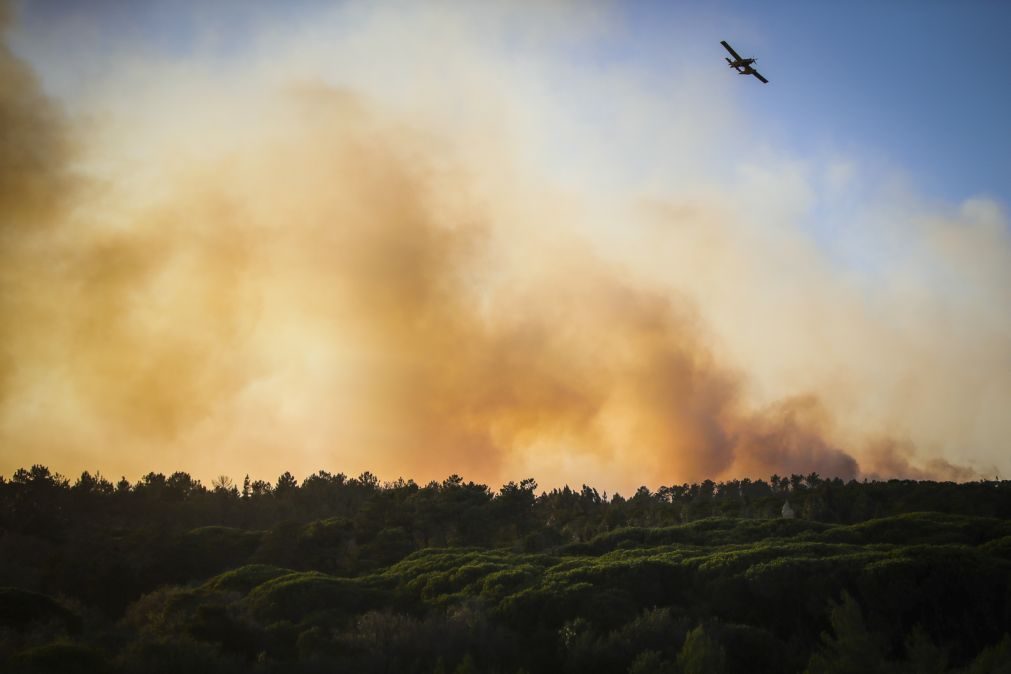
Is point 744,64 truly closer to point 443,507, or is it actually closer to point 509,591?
point 509,591

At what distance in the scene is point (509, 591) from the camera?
41.9 metres

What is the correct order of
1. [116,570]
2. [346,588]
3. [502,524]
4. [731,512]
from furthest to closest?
1. [731,512]
2. [502,524]
3. [116,570]
4. [346,588]

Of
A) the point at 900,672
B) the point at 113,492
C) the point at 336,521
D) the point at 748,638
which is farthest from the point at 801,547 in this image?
the point at 113,492

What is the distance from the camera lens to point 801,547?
151 feet

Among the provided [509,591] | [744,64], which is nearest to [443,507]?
[509,591]

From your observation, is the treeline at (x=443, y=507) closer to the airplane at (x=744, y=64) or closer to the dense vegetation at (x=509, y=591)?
the dense vegetation at (x=509, y=591)

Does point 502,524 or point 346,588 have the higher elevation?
point 502,524

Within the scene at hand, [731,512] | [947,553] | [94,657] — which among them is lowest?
[94,657]

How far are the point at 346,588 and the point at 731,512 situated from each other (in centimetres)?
5021

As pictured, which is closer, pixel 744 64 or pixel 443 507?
pixel 744 64

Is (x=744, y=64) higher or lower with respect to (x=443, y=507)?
higher

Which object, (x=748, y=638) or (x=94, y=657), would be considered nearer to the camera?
(x=94, y=657)

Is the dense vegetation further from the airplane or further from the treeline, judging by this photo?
the airplane

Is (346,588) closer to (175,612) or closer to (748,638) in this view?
(175,612)
